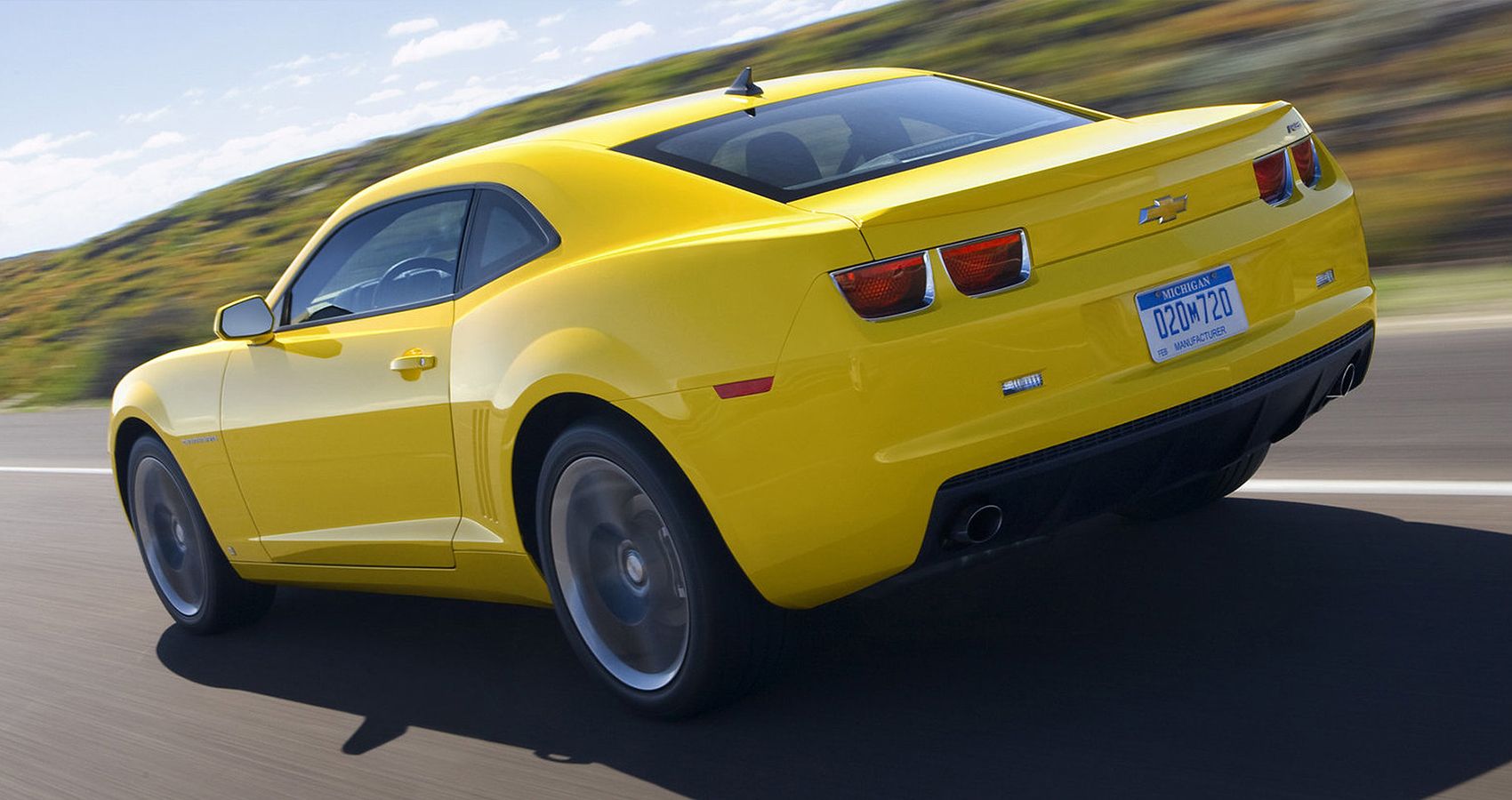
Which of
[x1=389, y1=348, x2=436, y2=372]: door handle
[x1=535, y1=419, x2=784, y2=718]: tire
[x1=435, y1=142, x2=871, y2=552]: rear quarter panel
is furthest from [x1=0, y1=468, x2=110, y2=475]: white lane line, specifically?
[x1=535, y1=419, x2=784, y2=718]: tire

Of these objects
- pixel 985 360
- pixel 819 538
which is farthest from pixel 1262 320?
pixel 819 538

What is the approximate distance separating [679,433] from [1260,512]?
2.19 metres

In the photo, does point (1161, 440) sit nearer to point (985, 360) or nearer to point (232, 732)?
point (985, 360)

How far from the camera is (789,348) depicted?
10.8 ft

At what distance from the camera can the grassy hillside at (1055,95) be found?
11234 millimetres

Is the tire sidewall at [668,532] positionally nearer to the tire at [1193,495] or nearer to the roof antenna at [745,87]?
the roof antenna at [745,87]

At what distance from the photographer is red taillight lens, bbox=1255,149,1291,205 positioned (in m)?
3.81

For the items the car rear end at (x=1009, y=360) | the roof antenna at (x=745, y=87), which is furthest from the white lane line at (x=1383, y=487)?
the roof antenna at (x=745, y=87)

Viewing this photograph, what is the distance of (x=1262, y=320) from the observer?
Result: 3.70 metres

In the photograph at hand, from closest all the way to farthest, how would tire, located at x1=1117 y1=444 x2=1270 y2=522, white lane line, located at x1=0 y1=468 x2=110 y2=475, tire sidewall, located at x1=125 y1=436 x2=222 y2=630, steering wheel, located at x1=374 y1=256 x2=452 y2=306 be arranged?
steering wheel, located at x1=374 y1=256 x2=452 y2=306
tire, located at x1=1117 y1=444 x2=1270 y2=522
tire sidewall, located at x1=125 y1=436 x2=222 y2=630
white lane line, located at x1=0 y1=468 x2=110 y2=475

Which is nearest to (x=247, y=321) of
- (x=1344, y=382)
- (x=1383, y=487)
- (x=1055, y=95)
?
(x=1344, y=382)

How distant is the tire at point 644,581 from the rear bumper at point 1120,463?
424 mm

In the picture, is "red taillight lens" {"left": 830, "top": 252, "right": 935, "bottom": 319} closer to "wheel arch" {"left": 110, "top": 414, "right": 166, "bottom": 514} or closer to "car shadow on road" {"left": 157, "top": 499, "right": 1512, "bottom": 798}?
"car shadow on road" {"left": 157, "top": 499, "right": 1512, "bottom": 798}

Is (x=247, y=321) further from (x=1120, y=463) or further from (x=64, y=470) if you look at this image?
(x=64, y=470)
